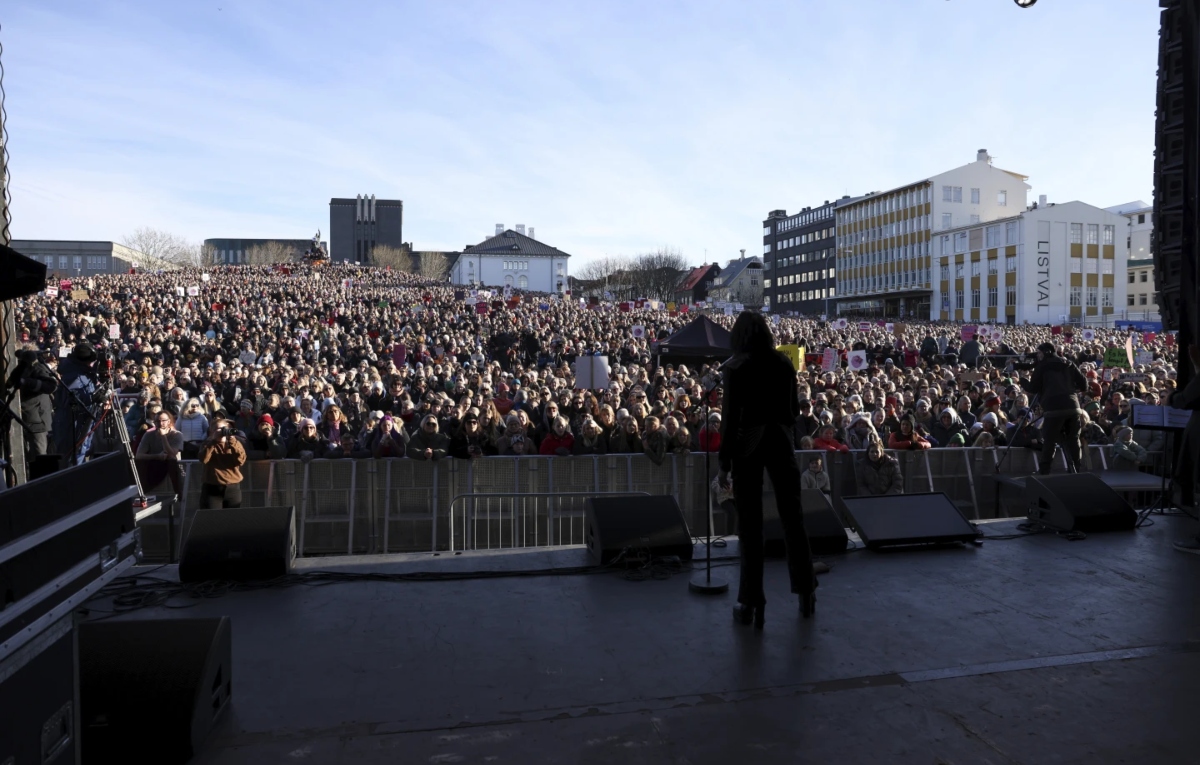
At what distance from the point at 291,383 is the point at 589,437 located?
819cm

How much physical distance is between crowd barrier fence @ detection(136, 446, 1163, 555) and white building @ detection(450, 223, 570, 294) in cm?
10948

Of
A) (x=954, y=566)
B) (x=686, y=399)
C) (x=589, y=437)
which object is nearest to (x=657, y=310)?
(x=686, y=399)

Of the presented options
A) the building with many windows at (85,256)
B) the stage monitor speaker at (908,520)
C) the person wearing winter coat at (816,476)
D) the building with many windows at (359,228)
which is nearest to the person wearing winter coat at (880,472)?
the person wearing winter coat at (816,476)

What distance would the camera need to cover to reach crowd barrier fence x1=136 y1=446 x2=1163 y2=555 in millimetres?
9117

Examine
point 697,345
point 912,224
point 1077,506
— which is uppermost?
point 912,224

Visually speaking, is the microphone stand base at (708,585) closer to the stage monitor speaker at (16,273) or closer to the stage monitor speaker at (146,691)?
the stage monitor speaker at (146,691)

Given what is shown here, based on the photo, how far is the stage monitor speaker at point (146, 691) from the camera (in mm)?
3270

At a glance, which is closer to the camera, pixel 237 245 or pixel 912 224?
pixel 912 224

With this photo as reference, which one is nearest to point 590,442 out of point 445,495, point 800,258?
point 445,495

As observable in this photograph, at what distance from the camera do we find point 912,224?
84938 millimetres

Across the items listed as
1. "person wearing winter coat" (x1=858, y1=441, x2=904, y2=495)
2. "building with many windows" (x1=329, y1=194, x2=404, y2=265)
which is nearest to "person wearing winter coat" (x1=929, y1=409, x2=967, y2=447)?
"person wearing winter coat" (x1=858, y1=441, x2=904, y2=495)

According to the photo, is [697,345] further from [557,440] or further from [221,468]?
[221,468]

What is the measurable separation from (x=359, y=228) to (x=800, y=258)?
70434mm

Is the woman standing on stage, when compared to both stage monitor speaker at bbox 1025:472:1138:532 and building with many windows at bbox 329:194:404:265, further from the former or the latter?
building with many windows at bbox 329:194:404:265
